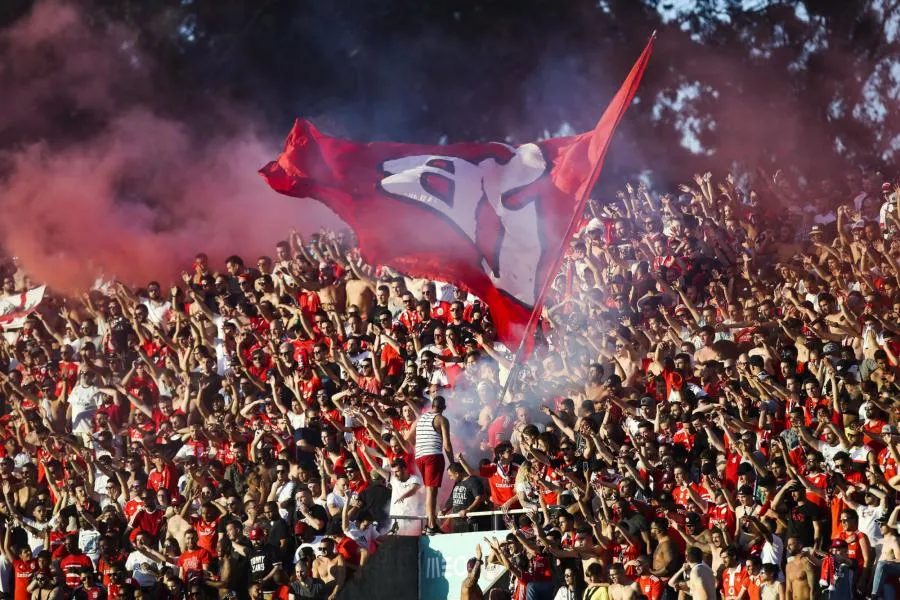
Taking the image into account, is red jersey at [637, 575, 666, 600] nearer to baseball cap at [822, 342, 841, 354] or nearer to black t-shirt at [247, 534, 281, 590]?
baseball cap at [822, 342, 841, 354]

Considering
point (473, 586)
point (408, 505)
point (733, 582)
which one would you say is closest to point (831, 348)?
point (733, 582)

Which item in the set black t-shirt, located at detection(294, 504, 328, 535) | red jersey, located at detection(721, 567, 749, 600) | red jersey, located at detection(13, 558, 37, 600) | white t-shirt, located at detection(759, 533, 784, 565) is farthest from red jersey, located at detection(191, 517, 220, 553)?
white t-shirt, located at detection(759, 533, 784, 565)

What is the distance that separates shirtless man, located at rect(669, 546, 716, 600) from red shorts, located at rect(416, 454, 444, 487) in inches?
104

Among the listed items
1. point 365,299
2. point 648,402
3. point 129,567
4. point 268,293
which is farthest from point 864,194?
point 129,567

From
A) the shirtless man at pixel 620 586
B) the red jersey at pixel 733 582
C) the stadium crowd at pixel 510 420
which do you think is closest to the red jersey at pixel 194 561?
the stadium crowd at pixel 510 420

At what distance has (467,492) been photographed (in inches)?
460

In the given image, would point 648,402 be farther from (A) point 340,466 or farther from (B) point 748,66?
(B) point 748,66

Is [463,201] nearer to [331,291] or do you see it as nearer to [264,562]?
[264,562]

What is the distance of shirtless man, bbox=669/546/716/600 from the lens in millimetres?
9570

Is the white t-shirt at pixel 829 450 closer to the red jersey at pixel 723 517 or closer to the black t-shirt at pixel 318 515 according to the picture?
the red jersey at pixel 723 517

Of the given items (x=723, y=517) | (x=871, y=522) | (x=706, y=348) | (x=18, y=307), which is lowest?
(x=871, y=522)

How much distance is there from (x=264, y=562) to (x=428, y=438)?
1.57 meters

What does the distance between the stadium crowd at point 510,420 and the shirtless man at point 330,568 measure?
19 millimetres

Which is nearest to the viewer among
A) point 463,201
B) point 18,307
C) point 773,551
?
point 773,551
